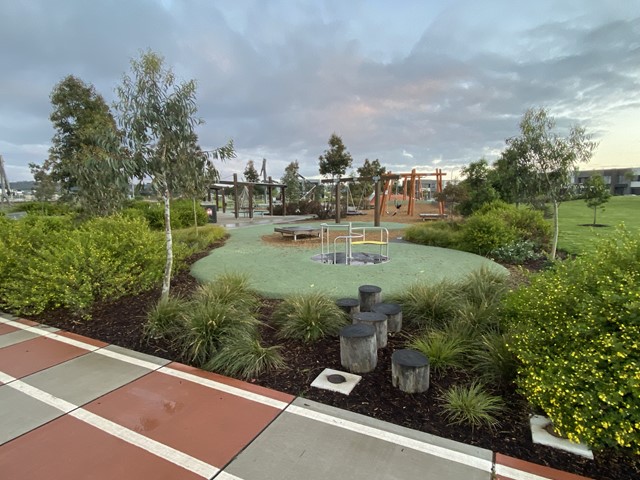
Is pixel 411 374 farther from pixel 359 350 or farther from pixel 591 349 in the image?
pixel 591 349

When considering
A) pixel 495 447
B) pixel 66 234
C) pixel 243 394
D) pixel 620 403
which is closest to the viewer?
pixel 620 403

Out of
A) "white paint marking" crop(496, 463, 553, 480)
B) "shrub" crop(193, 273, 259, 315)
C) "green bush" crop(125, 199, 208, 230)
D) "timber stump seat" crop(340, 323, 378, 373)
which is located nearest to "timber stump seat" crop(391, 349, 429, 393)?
"timber stump seat" crop(340, 323, 378, 373)

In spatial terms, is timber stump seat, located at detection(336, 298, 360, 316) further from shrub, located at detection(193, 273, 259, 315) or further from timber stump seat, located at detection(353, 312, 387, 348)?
shrub, located at detection(193, 273, 259, 315)

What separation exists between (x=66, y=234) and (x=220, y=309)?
3.52 meters

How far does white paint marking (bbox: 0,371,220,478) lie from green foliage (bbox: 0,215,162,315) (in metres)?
1.53

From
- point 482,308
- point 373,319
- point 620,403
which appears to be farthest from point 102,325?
point 620,403

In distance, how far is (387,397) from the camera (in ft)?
8.45

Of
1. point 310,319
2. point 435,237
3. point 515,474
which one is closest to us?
point 515,474

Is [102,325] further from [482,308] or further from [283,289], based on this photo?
[482,308]

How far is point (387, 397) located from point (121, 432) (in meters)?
1.88

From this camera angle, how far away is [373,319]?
130 inches

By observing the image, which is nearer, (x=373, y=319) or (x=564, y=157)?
(x=373, y=319)

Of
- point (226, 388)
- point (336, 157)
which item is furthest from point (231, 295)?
point (336, 157)

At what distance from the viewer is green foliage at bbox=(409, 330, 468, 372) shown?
2926 millimetres
